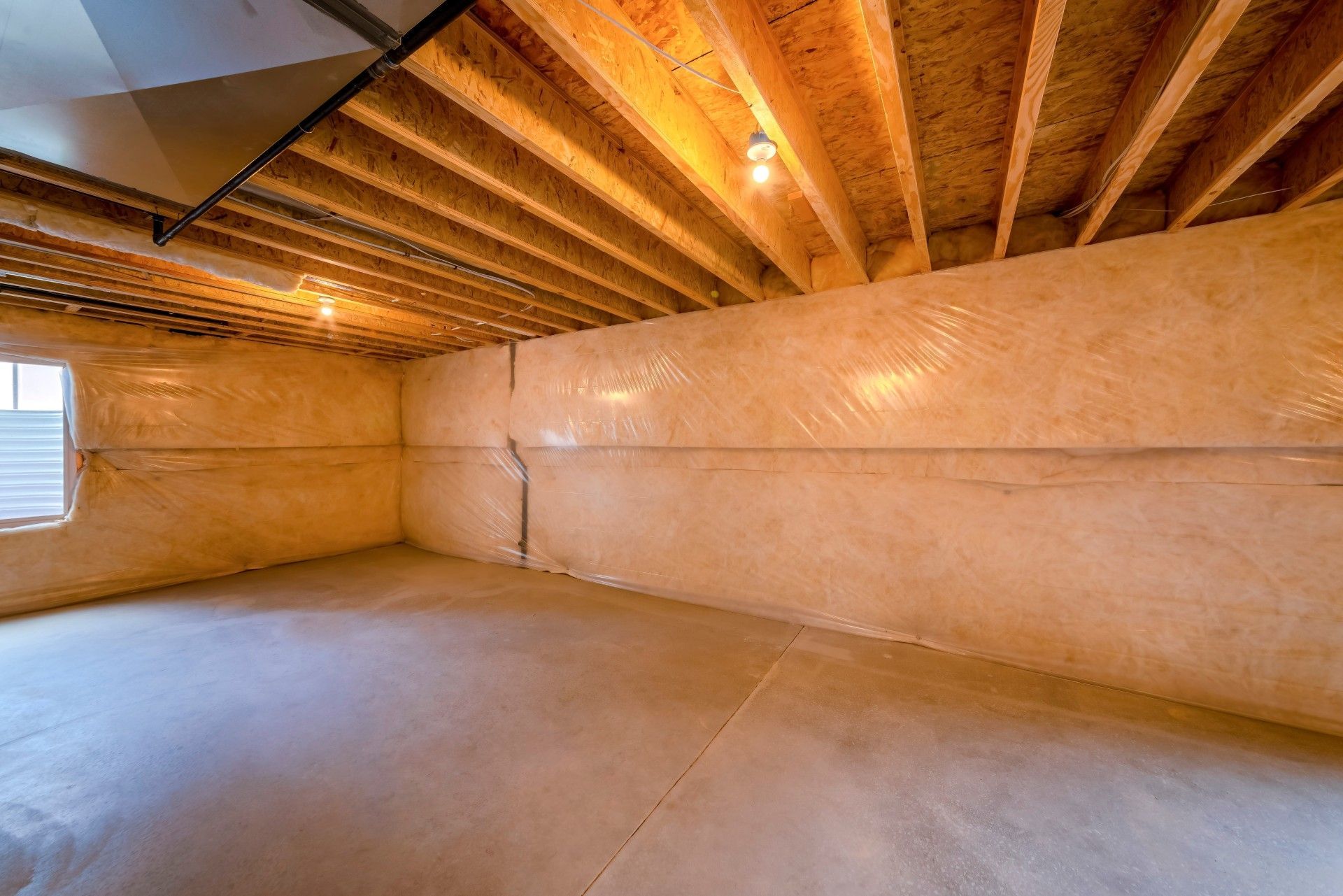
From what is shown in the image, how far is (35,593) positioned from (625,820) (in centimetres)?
476

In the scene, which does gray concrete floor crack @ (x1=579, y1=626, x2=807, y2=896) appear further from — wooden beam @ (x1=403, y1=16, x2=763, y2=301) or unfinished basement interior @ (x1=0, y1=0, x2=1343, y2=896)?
wooden beam @ (x1=403, y1=16, x2=763, y2=301)

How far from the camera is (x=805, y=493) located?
2865mm

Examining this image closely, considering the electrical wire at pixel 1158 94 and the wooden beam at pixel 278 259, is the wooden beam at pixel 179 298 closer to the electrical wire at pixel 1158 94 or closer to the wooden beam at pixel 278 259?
the wooden beam at pixel 278 259

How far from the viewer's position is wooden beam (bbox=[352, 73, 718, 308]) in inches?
Answer: 51.4

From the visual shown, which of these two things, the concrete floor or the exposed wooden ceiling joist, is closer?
the concrete floor

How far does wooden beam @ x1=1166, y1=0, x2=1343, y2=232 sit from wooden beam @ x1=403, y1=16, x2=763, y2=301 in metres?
1.87

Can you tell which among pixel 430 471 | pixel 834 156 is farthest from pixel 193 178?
pixel 430 471

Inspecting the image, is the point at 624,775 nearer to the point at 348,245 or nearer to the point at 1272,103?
the point at 348,245

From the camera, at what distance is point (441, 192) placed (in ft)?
5.78

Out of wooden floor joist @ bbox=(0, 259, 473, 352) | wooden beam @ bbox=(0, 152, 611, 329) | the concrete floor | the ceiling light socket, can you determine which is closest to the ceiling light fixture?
the ceiling light socket

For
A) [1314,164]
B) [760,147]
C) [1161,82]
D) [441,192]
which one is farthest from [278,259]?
[1314,164]

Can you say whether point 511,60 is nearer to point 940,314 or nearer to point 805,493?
point 940,314

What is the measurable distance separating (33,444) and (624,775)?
5.06 m

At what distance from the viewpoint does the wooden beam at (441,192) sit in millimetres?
1483
